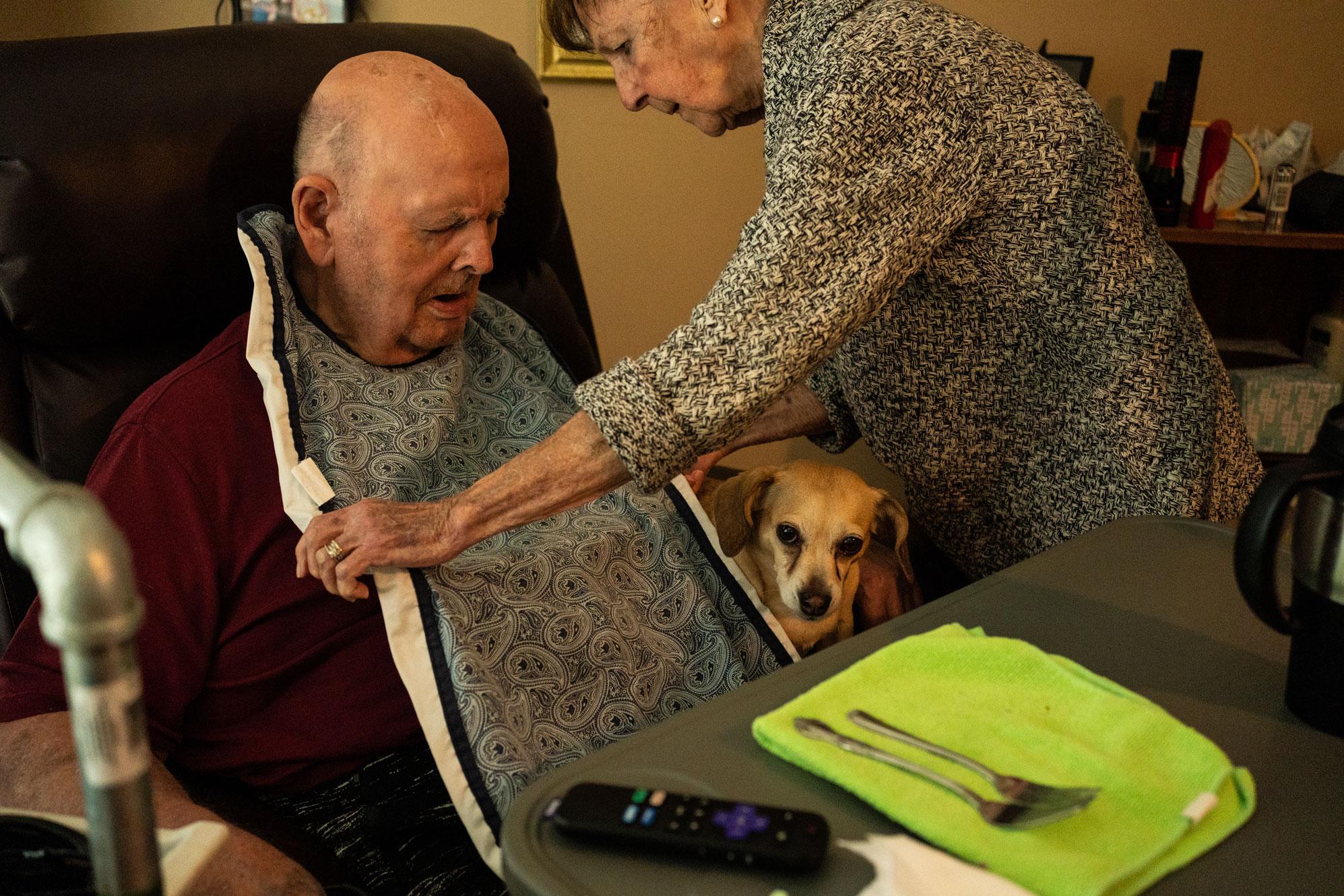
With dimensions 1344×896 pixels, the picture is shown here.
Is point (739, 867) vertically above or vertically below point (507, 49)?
below

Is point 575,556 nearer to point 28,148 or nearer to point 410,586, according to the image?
point 410,586

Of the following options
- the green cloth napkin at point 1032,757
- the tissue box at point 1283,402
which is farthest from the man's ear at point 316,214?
the tissue box at point 1283,402

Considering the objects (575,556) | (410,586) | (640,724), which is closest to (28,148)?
(410,586)

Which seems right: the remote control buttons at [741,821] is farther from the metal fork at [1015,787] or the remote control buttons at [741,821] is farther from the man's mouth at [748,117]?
the man's mouth at [748,117]

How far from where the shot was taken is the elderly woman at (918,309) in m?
0.97

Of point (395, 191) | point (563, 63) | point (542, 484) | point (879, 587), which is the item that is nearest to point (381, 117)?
point (395, 191)

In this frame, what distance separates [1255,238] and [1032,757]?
7.97ft

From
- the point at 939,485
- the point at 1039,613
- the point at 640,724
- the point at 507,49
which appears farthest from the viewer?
the point at 507,49

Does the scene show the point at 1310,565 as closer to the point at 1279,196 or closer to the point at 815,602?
the point at 815,602

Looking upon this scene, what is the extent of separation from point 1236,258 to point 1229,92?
0.46 m

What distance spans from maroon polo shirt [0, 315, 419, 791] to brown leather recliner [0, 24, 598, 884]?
0.07 meters

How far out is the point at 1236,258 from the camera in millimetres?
3074

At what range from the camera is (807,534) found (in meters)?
1.52

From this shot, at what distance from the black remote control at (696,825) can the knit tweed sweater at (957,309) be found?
36cm
